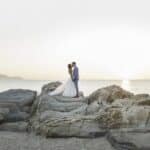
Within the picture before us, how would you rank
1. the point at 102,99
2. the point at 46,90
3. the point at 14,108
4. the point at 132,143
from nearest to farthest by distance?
the point at 132,143, the point at 14,108, the point at 102,99, the point at 46,90

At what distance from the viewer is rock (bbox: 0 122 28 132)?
11.3 m

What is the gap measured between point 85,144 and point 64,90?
8022mm

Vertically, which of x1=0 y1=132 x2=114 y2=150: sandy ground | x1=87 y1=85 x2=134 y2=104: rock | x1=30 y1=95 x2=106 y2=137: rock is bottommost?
x1=0 y1=132 x2=114 y2=150: sandy ground

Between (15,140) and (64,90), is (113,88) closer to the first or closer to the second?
(64,90)

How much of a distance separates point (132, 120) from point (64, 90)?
6.89 m

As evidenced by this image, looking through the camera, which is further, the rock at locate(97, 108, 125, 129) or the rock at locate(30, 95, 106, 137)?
the rock at locate(97, 108, 125, 129)

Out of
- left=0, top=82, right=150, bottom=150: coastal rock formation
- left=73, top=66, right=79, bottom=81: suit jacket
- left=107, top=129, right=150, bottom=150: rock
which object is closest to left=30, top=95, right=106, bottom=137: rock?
left=0, top=82, right=150, bottom=150: coastal rock formation

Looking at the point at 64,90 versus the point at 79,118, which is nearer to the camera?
the point at 79,118

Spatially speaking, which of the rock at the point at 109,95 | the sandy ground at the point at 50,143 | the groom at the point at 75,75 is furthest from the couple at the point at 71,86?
the sandy ground at the point at 50,143

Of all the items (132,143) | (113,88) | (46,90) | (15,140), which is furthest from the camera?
(46,90)

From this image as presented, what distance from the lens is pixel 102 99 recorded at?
1457 cm

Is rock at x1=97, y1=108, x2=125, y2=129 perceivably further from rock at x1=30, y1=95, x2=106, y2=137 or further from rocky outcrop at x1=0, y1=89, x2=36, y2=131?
rocky outcrop at x1=0, y1=89, x2=36, y2=131

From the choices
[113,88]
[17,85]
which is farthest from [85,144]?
[17,85]

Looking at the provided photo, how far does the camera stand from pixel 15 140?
9.20m
